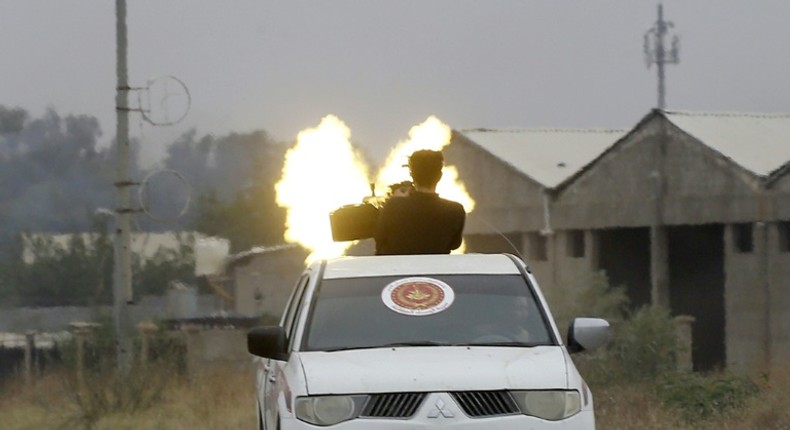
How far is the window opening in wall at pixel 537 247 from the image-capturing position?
167 ft

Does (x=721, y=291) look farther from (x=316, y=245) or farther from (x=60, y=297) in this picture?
(x=316, y=245)

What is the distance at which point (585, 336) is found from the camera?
9875 mm

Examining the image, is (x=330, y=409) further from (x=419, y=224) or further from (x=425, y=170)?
(x=425, y=170)

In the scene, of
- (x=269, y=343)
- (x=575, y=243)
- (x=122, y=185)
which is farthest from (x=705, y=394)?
(x=575, y=243)

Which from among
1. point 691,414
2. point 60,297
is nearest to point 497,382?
point 691,414

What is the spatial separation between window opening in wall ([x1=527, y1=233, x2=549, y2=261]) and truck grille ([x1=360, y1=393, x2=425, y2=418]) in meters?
41.8

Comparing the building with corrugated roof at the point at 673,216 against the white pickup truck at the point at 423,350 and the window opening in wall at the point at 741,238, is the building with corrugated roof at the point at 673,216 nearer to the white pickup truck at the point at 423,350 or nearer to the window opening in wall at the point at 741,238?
the window opening in wall at the point at 741,238

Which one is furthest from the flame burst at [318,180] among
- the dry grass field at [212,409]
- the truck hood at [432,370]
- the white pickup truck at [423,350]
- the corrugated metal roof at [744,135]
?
the corrugated metal roof at [744,135]

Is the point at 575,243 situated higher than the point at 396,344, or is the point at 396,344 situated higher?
the point at 396,344

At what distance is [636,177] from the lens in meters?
47.6

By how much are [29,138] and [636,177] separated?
2422 centimetres

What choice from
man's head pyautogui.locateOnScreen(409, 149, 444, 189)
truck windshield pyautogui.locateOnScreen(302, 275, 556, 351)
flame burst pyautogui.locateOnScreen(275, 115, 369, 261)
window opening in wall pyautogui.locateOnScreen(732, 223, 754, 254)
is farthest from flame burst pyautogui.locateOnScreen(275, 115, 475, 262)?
window opening in wall pyautogui.locateOnScreen(732, 223, 754, 254)

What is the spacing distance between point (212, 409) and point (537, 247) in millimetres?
31634

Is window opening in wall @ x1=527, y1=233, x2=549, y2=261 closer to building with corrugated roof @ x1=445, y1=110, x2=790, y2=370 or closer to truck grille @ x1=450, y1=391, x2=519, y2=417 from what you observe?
building with corrugated roof @ x1=445, y1=110, x2=790, y2=370
